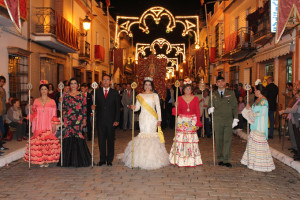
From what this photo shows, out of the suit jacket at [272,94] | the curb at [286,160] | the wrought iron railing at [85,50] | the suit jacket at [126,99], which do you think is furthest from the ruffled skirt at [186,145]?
the wrought iron railing at [85,50]

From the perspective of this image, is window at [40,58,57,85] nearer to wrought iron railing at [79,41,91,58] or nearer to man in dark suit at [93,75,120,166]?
wrought iron railing at [79,41,91,58]

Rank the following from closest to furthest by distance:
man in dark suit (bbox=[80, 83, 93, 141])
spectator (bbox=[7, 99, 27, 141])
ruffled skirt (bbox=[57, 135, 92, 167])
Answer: ruffled skirt (bbox=[57, 135, 92, 167]) → spectator (bbox=[7, 99, 27, 141]) → man in dark suit (bbox=[80, 83, 93, 141])

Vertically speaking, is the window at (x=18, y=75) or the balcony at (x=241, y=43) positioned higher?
the balcony at (x=241, y=43)

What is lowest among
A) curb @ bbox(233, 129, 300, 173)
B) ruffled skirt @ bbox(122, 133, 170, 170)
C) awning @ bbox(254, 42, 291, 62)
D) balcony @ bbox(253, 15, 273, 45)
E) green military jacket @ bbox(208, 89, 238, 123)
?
curb @ bbox(233, 129, 300, 173)

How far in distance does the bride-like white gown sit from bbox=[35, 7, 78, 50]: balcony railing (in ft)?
33.5

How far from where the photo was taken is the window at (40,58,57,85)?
16.4m

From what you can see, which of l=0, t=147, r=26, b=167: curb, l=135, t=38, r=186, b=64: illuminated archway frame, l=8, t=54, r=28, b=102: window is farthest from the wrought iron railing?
l=0, t=147, r=26, b=167: curb

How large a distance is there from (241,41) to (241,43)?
143 mm

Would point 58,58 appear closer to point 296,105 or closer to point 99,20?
point 99,20

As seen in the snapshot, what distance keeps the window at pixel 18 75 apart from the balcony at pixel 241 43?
11632 millimetres

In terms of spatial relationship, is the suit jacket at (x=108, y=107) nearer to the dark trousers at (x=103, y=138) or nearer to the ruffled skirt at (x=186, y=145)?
the dark trousers at (x=103, y=138)

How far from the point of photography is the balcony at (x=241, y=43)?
58.3 ft

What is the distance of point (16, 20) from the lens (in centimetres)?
583

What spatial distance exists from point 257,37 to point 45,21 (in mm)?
10883
